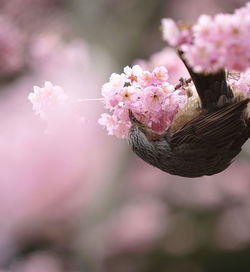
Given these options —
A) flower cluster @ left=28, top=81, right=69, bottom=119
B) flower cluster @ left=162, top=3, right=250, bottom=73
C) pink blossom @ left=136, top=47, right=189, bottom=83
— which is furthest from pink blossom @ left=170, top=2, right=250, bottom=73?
pink blossom @ left=136, top=47, right=189, bottom=83

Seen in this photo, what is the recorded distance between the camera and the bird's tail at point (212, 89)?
2.22m

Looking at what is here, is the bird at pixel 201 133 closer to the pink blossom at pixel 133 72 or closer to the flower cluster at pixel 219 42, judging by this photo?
the pink blossom at pixel 133 72

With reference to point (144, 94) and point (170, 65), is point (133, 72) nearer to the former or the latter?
point (144, 94)

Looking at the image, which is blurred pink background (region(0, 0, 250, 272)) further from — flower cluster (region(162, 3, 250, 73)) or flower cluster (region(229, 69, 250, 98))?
flower cluster (region(162, 3, 250, 73))

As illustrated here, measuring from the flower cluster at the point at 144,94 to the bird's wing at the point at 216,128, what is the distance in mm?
147

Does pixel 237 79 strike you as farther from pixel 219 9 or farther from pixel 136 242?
pixel 219 9

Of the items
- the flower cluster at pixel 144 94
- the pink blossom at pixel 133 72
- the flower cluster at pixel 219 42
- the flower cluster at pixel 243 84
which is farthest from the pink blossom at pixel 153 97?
the flower cluster at pixel 219 42

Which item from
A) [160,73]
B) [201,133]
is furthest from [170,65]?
[201,133]

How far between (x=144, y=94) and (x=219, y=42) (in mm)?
649

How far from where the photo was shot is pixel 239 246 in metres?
6.70

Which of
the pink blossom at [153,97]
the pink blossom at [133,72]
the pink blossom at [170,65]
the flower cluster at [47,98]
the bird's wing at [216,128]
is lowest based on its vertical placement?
the bird's wing at [216,128]

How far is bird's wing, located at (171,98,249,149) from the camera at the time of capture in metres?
2.29

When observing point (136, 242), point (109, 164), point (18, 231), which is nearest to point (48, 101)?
point (18, 231)

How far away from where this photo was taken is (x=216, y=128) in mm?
2312
